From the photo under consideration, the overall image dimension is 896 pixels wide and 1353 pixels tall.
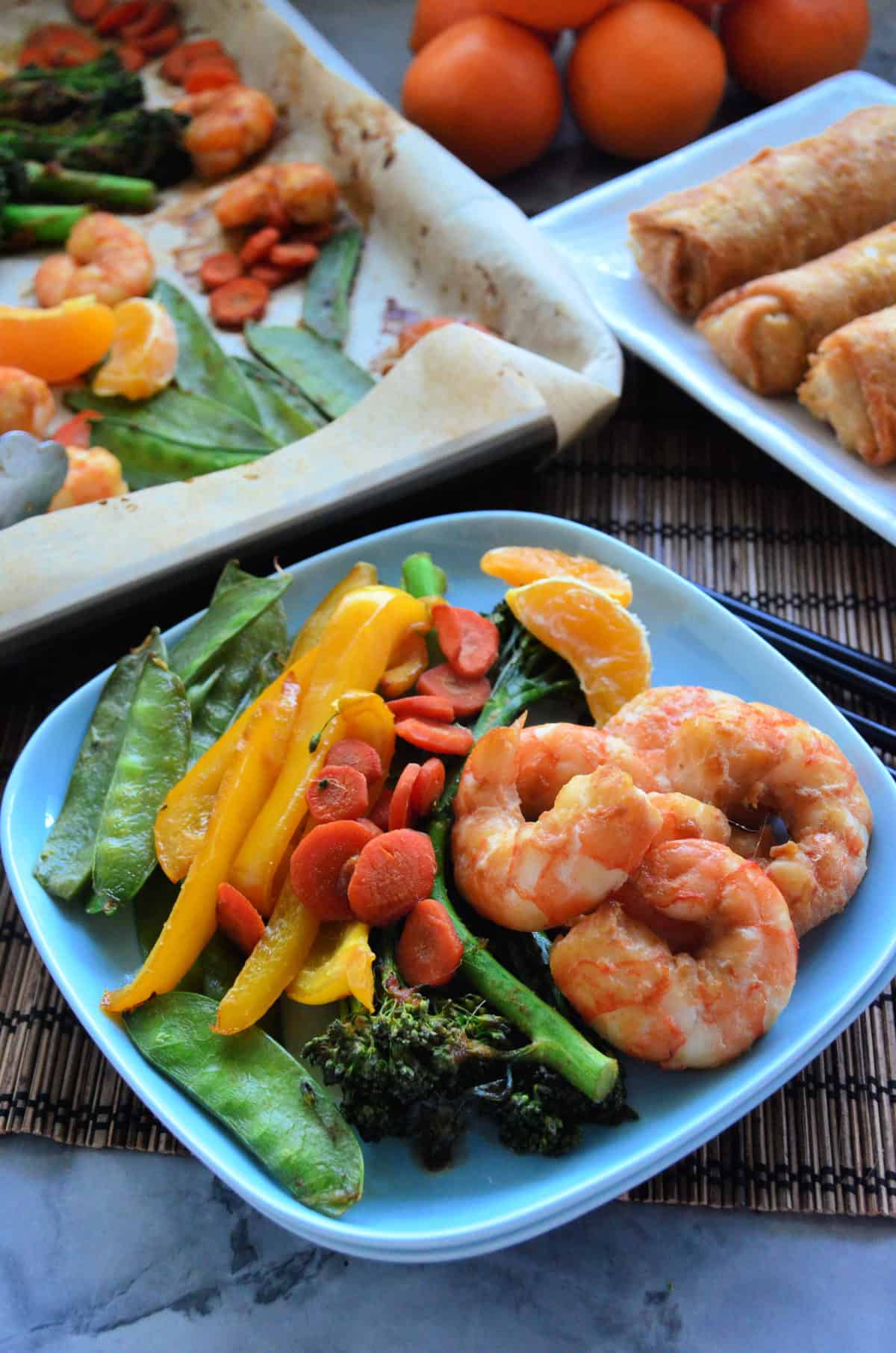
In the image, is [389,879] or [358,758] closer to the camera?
[389,879]

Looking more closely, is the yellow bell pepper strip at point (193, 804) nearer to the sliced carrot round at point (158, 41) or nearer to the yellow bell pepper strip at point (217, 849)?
the yellow bell pepper strip at point (217, 849)

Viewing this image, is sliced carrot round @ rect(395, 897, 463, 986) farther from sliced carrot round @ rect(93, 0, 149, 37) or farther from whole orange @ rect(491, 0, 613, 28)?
sliced carrot round @ rect(93, 0, 149, 37)

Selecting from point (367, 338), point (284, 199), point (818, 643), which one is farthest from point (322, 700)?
point (284, 199)

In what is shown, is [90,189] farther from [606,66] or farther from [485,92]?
[606,66]

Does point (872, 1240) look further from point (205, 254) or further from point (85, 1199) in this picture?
point (205, 254)

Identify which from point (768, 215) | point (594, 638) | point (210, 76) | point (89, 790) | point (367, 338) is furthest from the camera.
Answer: point (210, 76)

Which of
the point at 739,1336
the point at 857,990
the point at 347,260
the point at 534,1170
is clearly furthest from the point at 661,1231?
the point at 347,260

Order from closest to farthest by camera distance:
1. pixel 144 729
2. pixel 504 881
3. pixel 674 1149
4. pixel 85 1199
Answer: pixel 674 1149 → pixel 504 881 → pixel 85 1199 → pixel 144 729
